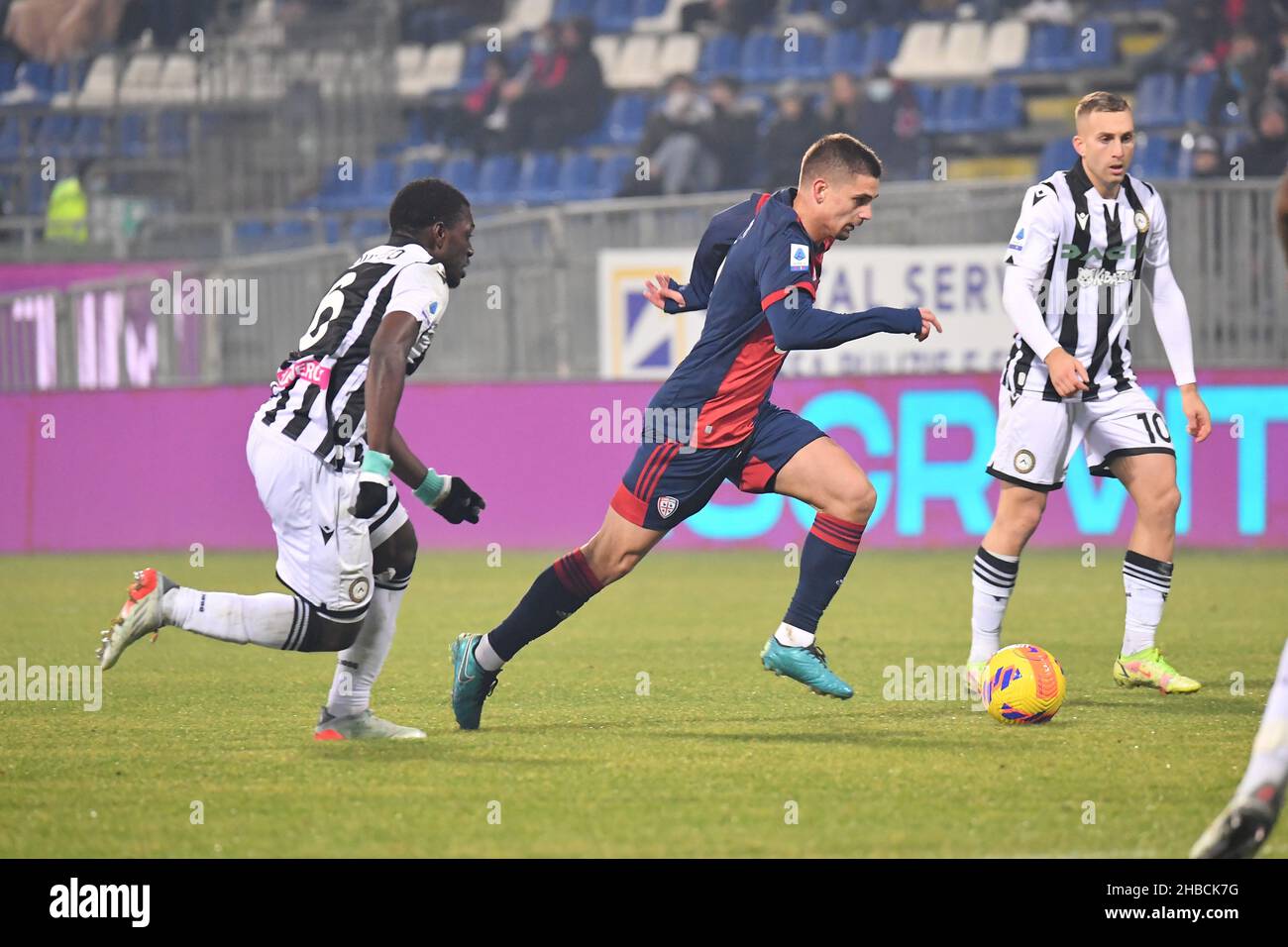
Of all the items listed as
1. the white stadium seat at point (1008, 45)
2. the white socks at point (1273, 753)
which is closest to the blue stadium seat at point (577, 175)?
the white stadium seat at point (1008, 45)

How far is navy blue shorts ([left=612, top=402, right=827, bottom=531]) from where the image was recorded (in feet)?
21.4

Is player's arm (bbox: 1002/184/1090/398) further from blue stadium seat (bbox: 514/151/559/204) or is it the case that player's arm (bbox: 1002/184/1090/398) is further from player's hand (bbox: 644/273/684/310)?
blue stadium seat (bbox: 514/151/559/204)

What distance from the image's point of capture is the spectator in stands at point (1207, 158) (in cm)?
1548

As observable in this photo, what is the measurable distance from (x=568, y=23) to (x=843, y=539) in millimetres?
14323

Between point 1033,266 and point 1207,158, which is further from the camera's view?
point 1207,158

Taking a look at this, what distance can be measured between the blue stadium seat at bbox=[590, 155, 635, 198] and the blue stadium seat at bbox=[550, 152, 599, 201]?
73mm

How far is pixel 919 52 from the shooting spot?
20812 mm

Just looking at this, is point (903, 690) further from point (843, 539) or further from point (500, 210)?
point (500, 210)

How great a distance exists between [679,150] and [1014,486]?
1154 cm

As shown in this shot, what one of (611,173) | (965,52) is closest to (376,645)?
(611,173)

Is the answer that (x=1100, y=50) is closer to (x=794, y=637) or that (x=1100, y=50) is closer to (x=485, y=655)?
(x=794, y=637)
